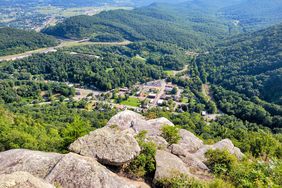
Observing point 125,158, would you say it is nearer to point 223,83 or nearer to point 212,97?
point 212,97

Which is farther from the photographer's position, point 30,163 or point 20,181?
point 30,163

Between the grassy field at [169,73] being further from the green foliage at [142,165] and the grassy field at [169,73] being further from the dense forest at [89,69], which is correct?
the green foliage at [142,165]

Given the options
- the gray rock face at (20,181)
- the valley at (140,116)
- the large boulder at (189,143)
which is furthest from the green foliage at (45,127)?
the large boulder at (189,143)

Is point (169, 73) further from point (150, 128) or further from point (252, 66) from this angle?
point (150, 128)

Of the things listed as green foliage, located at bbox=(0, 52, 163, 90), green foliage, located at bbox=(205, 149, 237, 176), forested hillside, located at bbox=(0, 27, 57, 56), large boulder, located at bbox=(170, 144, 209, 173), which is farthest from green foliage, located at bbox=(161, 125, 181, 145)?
forested hillside, located at bbox=(0, 27, 57, 56)

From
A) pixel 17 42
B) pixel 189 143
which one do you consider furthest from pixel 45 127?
pixel 17 42

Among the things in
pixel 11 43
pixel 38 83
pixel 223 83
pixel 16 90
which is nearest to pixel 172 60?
pixel 223 83
